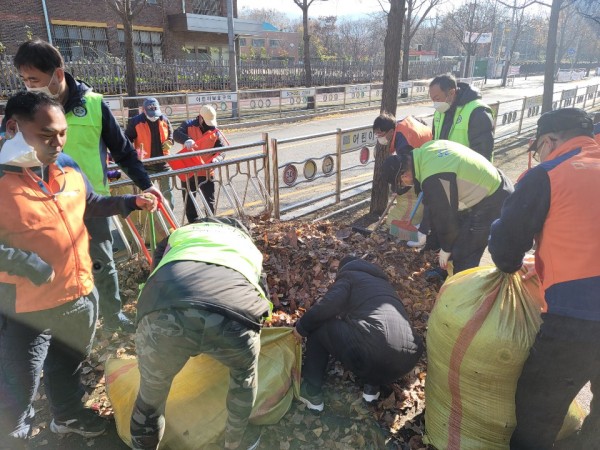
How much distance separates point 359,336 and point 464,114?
307cm

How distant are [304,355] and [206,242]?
1.33 meters

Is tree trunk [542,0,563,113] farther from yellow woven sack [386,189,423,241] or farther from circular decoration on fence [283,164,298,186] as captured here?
circular decoration on fence [283,164,298,186]

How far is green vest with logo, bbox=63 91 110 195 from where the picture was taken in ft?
8.85

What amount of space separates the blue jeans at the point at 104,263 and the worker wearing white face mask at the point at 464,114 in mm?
3580

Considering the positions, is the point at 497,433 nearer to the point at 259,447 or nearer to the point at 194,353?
the point at 259,447

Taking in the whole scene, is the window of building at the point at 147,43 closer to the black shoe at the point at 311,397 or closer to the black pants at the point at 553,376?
the black shoe at the point at 311,397

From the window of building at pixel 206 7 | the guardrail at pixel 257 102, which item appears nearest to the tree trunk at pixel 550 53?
the guardrail at pixel 257 102

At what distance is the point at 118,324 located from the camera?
130 inches

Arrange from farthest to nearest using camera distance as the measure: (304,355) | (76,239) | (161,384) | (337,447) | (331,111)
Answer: (331,111), (304,355), (337,447), (76,239), (161,384)

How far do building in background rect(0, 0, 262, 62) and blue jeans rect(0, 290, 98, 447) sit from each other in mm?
21243

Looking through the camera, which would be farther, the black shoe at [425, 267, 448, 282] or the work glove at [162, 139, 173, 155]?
the work glove at [162, 139, 173, 155]

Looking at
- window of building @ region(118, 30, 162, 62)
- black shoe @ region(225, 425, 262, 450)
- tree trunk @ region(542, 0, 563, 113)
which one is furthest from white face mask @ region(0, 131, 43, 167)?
window of building @ region(118, 30, 162, 62)

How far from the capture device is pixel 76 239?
2.11m

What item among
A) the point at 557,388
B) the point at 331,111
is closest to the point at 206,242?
the point at 557,388
